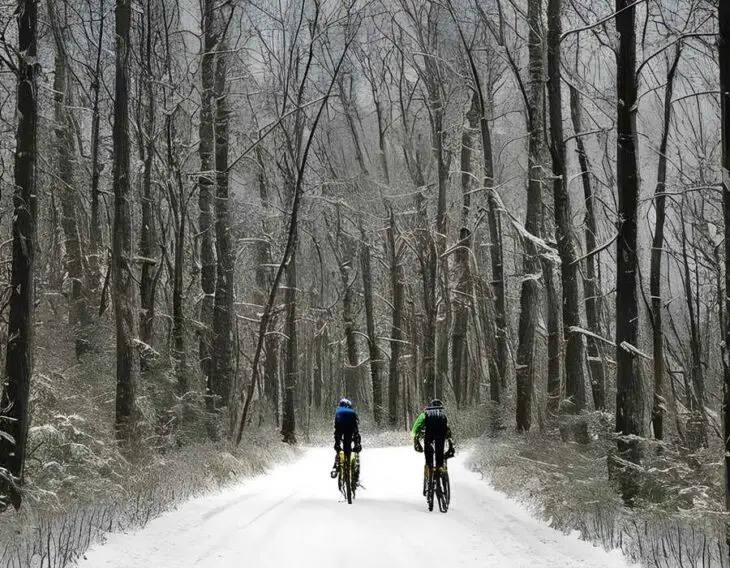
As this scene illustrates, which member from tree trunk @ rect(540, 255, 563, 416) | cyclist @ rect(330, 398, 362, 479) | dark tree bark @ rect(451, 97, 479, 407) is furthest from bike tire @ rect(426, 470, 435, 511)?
dark tree bark @ rect(451, 97, 479, 407)

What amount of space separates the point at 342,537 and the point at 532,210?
12.9 metres

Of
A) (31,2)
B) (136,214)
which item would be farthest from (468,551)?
(136,214)

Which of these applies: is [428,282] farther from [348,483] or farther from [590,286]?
[348,483]

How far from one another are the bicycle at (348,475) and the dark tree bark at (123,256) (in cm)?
444

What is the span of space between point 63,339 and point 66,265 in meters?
3.96

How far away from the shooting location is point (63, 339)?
1941 cm

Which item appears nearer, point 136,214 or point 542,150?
point 542,150

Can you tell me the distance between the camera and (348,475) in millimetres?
12367

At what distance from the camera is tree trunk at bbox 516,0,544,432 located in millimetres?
18416

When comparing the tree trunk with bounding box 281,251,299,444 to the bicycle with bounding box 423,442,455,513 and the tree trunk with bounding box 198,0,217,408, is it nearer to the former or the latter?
the tree trunk with bounding box 198,0,217,408

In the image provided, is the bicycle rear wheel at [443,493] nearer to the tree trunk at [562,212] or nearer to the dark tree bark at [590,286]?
the tree trunk at [562,212]

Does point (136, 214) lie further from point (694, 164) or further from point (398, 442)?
point (694, 164)

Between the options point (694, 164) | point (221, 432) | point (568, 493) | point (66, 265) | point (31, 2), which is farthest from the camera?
point (66, 265)

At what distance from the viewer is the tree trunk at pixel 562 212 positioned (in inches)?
595
